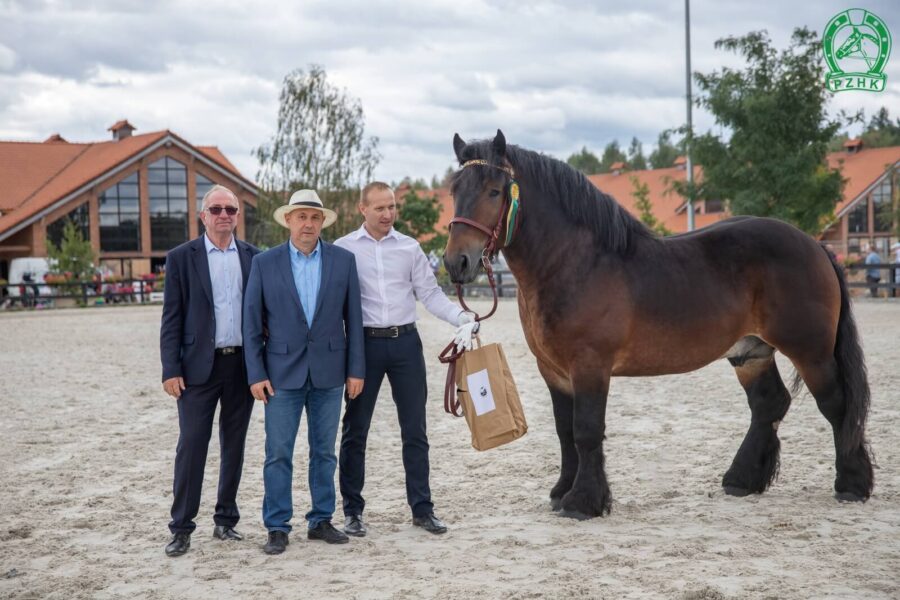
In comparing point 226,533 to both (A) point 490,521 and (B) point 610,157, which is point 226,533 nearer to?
(A) point 490,521

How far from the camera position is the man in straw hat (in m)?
4.24

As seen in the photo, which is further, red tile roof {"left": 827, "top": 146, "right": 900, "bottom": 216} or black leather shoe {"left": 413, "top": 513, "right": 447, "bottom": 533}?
red tile roof {"left": 827, "top": 146, "right": 900, "bottom": 216}

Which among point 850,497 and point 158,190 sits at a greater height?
point 158,190

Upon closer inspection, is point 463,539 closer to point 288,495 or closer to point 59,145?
point 288,495

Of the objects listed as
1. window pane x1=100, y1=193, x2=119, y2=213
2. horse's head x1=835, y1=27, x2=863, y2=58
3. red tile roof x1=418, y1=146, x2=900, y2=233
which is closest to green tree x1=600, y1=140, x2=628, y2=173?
red tile roof x1=418, y1=146, x2=900, y2=233

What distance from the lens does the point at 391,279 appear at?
14.9ft

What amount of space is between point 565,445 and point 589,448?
0.35m

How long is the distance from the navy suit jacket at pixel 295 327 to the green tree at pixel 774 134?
46.3 feet

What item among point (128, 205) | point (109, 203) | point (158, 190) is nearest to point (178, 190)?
point (158, 190)

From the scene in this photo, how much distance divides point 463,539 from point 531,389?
5.24 m

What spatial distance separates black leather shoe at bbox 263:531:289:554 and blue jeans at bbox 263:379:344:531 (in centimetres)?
2

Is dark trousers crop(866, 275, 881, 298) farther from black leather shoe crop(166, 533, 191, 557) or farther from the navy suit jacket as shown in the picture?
black leather shoe crop(166, 533, 191, 557)

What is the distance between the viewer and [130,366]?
12156 millimetres

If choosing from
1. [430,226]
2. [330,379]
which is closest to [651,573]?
[330,379]
